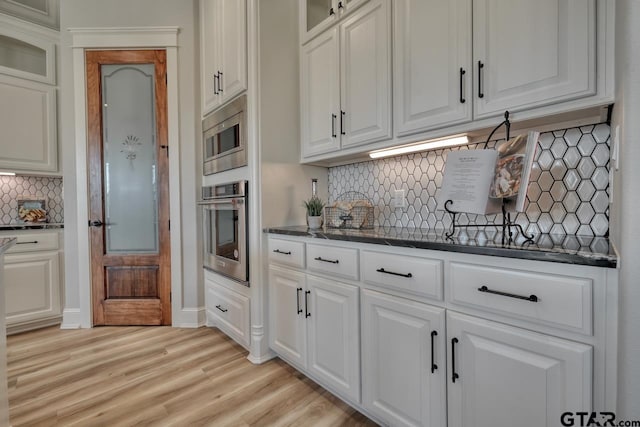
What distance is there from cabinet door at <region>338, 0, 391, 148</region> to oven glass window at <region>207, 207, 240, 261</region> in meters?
1.01

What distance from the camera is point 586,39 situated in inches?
41.0

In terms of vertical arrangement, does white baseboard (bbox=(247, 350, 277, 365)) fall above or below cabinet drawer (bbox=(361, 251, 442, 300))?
below

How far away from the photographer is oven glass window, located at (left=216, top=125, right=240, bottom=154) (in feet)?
7.47

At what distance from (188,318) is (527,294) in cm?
267

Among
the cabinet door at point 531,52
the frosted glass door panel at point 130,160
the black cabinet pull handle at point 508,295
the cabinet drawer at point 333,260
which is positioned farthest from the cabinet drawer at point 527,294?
the frosted glass door panel at point 130,160

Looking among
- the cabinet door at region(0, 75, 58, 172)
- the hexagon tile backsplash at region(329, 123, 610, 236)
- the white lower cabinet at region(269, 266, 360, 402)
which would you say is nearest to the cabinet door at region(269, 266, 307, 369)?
the white lower cabinet at region(269, 266, 360, 402)

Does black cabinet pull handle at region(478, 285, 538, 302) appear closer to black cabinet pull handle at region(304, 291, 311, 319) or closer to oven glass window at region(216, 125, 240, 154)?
black cabinet pull handle at region(304, 291, 311, 319)

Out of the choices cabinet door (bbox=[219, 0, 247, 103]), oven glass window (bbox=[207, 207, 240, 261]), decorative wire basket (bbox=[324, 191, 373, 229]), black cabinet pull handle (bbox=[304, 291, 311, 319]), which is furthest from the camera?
oven glass window (bbox=[207, 207, 240, 261])

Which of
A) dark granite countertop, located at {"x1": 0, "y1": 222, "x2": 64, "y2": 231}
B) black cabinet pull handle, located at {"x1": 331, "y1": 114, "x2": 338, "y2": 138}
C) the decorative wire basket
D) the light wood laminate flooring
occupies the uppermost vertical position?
black cabinet pull handle, located at {"x1": 331, "y1": 114, "x2": 338, "y2": 138}

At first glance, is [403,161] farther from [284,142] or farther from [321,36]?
[321,36]

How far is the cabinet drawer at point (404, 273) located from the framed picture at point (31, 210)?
11.4ft

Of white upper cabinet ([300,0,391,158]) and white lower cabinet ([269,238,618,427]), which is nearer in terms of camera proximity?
white lower cabinet ([269,238,618,427])

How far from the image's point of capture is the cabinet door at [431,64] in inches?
53.1

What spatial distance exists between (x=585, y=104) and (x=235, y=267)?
207cm
